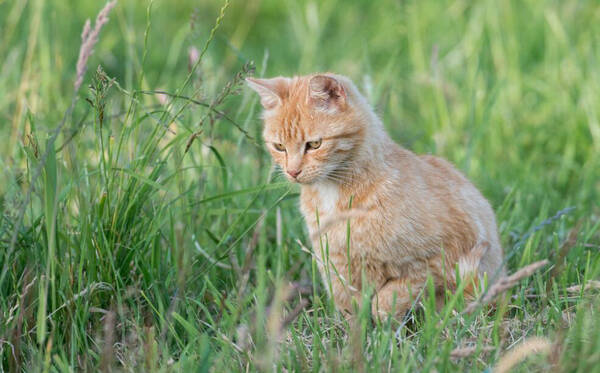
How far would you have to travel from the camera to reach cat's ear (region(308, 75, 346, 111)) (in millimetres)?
2552

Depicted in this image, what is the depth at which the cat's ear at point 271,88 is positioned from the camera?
2.73 metres

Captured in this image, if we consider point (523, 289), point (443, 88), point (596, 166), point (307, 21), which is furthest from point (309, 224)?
point (307, 21)

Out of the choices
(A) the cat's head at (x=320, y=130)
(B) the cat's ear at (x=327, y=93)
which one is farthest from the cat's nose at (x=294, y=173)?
(B) the cat's ear at (x=327, y=93)

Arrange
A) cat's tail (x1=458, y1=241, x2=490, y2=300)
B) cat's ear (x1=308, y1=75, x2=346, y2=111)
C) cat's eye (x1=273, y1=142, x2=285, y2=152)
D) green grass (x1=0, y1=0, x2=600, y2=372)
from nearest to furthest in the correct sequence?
1. green grass (x1=0, y1=0, x2=600, y2=372)
2. cat's tail (x1=458, y1=241, x2=490, y2=300)
3. cat's ear (x1=308, y1=75, x2=346, y2=111)
4. cat's eye (x1=273, y1=142, x2=285, y2=152)

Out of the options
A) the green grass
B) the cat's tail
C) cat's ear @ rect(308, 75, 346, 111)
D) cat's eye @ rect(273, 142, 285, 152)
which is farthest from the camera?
cat's eye @ rect(273, 142, 285, 152)

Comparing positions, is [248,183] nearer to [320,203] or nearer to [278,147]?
[278,147]

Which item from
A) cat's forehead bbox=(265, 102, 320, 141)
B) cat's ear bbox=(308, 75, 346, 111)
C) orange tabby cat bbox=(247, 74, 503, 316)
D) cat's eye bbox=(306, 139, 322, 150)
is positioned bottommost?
orange tabby cat bbox=(247, 74, 503, 316)

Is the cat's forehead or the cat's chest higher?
the cat's forehead

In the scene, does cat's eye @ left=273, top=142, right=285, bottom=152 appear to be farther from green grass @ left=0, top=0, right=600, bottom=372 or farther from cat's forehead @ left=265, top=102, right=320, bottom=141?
green grass @ left=0, top=0, right=600, bottom=372

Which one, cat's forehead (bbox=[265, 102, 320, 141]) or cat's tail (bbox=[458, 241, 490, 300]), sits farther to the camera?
cat's forehead (bbox=[265, 102, 320, 141])

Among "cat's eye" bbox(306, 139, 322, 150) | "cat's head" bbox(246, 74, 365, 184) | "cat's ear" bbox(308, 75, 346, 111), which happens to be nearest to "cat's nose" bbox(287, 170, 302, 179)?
"cat's head" bbox(246, 74, 365, 184)

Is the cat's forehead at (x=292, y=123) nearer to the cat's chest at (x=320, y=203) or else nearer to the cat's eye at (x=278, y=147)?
the cat's eye at (x=278, y=147)

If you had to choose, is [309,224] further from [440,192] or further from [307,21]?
[307,21]

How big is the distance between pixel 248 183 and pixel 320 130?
1.01m
